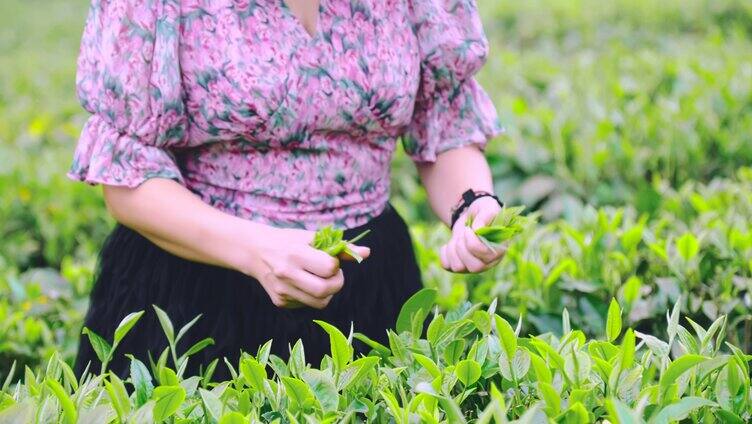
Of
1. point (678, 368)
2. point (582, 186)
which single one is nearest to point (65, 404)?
point (678, 368)

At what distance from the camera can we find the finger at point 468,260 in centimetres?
187

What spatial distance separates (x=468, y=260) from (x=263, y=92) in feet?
1.57

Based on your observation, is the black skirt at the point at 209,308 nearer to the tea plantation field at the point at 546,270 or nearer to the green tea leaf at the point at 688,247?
the tea plantation field at the point at 546,270

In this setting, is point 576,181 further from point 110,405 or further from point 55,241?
point 110,405

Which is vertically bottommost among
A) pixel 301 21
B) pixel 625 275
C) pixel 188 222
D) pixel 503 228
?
pixel 625 275

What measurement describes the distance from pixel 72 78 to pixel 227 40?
16.6 feet

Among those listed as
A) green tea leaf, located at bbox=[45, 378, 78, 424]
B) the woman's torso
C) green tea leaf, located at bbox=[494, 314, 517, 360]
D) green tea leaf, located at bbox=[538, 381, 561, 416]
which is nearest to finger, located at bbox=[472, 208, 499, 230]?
the woman's torso

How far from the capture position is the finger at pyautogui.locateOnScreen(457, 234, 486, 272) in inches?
73.7

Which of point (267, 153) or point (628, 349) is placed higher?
point (267, 153)

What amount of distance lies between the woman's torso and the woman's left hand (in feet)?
0.83

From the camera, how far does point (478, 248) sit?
6.07 ft

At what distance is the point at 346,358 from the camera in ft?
5.27

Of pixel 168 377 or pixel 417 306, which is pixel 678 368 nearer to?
pixel 417 306

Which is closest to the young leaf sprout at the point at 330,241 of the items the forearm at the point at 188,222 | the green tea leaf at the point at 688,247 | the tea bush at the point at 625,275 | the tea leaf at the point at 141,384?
the forearm at the point at 188,222
